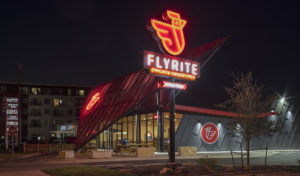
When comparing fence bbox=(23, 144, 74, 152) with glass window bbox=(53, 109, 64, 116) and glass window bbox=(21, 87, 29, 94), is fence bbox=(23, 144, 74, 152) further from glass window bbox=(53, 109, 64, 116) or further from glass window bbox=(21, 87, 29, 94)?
glass window bbox=(21, 87, 29, 94)

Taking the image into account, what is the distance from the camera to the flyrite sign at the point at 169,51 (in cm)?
1456

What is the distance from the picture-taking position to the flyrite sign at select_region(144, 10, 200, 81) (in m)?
14.6

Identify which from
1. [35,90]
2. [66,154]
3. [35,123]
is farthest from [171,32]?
[35,90]

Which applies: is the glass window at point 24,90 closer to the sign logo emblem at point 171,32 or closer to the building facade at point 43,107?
the building facade at point 43,107

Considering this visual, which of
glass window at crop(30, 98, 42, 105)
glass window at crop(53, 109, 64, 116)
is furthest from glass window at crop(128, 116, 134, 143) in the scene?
glass window at crop(30, 98, 42, 105)

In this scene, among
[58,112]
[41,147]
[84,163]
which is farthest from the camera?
[58,112]

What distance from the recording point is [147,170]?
14.4 metres

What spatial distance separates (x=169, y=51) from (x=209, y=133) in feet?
61.3

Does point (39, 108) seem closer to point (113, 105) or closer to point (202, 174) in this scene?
point (113, 105)

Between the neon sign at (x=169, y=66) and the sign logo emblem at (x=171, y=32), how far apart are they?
0.45 metres

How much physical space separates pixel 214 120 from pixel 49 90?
217 ft

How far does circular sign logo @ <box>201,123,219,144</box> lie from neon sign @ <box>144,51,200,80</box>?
16.3 meters

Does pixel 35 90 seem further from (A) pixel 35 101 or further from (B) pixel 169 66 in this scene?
(B) pixel 169 66

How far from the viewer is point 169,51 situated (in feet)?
50.0
